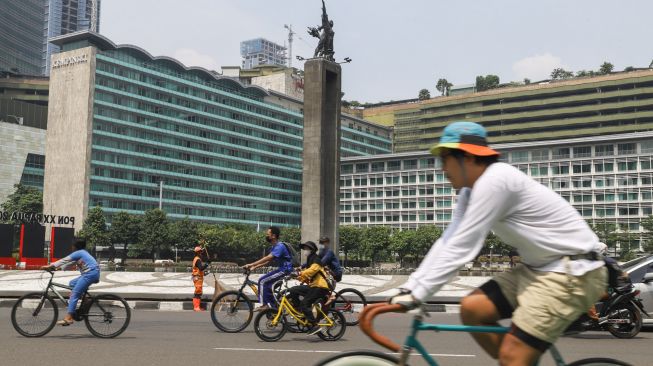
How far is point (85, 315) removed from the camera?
10.0m

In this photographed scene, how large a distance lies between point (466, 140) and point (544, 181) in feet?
358

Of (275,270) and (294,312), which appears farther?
(275,270)

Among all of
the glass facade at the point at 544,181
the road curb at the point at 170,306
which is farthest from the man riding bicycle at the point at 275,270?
the glass facade at the point at 544,181

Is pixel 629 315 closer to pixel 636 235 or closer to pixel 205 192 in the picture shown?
pixel 636 235

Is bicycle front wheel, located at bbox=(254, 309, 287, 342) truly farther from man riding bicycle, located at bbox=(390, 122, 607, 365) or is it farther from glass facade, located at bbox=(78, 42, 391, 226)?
glass facade, located at bbox=(78, 42, 391, 226)

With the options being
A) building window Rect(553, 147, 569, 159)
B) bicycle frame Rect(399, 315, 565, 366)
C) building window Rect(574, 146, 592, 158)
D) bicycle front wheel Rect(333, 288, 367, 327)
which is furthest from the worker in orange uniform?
building window Rect(553, 147, 569, 159)

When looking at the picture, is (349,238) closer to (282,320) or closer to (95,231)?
(95,231)

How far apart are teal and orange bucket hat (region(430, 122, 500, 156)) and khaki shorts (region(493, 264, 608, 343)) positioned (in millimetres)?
641

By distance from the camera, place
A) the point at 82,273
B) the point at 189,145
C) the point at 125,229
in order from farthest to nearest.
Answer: the point at 189,145, the point at 125,229, the point at 82,273

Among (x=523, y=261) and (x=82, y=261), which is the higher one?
(x=523, y=261)

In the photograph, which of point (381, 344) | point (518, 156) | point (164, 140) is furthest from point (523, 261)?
point (518, 156)

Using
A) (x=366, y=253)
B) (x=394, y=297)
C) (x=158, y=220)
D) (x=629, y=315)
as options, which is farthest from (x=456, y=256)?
(x=366, y=253)

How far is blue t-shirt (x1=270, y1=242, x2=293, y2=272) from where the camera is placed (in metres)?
11.2

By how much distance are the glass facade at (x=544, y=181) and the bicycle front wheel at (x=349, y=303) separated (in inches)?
3582
